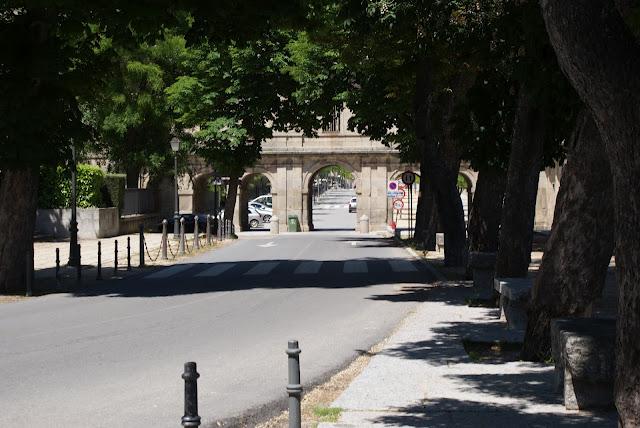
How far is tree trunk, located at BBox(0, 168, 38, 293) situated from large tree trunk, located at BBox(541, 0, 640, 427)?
53.5 ft

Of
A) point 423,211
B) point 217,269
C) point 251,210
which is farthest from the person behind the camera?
point 251,210

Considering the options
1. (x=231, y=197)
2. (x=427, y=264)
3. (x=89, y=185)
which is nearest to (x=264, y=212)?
(x=231, y=197)

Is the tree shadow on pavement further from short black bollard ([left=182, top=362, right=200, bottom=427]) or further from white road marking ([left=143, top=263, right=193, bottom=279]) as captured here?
white road marking ([left=143, top=263, right=193, bottom=279])

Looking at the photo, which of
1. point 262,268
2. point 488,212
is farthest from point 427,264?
point 488,212

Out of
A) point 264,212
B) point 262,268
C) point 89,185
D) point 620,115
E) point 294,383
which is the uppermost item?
point 89,185

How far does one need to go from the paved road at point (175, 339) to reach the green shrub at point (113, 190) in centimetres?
2132

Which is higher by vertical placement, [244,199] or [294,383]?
[244,199]

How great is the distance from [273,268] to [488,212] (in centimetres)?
867

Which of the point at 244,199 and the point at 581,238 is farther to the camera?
the point at 244,199

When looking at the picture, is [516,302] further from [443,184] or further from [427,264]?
[427,264]

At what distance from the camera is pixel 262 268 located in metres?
28.7

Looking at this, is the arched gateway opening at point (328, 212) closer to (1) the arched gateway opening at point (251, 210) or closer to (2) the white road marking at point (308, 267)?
(1) the arched gateway opening at point (251, 210)

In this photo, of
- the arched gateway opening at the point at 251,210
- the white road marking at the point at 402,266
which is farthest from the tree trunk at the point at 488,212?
the arched gateway opening at the point at 251,210

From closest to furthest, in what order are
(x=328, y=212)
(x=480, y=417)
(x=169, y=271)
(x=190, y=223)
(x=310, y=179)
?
(x=480, y=417), (x=169, y=271), (x=190, y=223), (x=310, y=179), (x=328, y=212)
